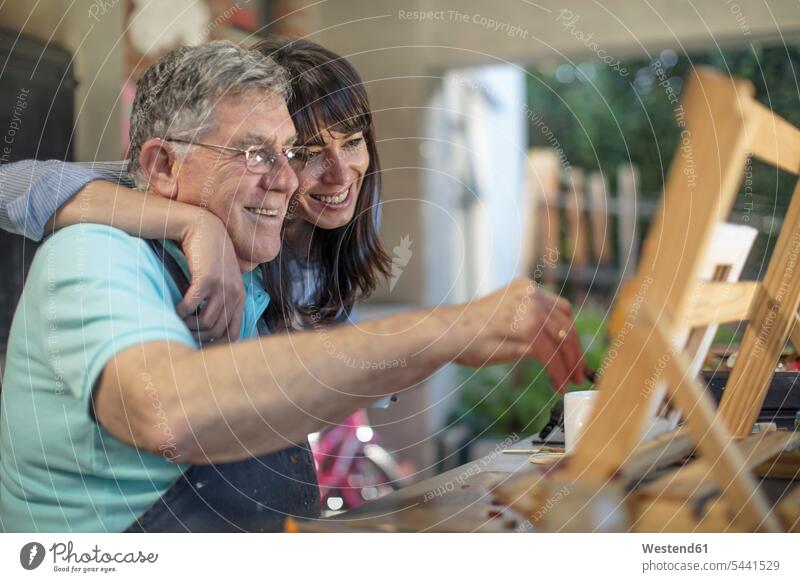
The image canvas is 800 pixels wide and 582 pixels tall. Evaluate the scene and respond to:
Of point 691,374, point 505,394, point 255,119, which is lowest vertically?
point 505,394

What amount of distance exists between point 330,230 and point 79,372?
0.33 meters

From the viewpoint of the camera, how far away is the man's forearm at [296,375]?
783mm

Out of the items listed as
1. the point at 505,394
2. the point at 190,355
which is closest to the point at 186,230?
the point at 190,355

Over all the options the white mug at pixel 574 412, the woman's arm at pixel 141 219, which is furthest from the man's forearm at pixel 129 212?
the white mug at pixel 574 412

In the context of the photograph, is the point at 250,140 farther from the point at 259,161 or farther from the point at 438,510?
the point at 438,510

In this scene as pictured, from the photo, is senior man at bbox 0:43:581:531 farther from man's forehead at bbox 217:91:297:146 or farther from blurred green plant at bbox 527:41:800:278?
blurred green plant at bbox 527:41:800:278

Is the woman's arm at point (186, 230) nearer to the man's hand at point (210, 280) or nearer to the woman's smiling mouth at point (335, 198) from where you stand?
the man's hand at point (210, 280)

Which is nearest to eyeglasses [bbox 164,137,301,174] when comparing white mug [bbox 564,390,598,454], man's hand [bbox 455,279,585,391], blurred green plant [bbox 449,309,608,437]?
man's hand [bbox 455,279,585,391]

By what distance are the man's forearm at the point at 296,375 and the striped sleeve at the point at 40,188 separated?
0.26 metres

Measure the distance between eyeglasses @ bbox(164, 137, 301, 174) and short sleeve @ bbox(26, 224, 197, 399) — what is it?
137 mm

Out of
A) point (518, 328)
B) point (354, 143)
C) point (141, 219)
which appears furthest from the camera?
point (354, 143)

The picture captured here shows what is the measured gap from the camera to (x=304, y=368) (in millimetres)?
800

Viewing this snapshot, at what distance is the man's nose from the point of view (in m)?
0.98

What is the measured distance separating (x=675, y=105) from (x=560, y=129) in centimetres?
21
